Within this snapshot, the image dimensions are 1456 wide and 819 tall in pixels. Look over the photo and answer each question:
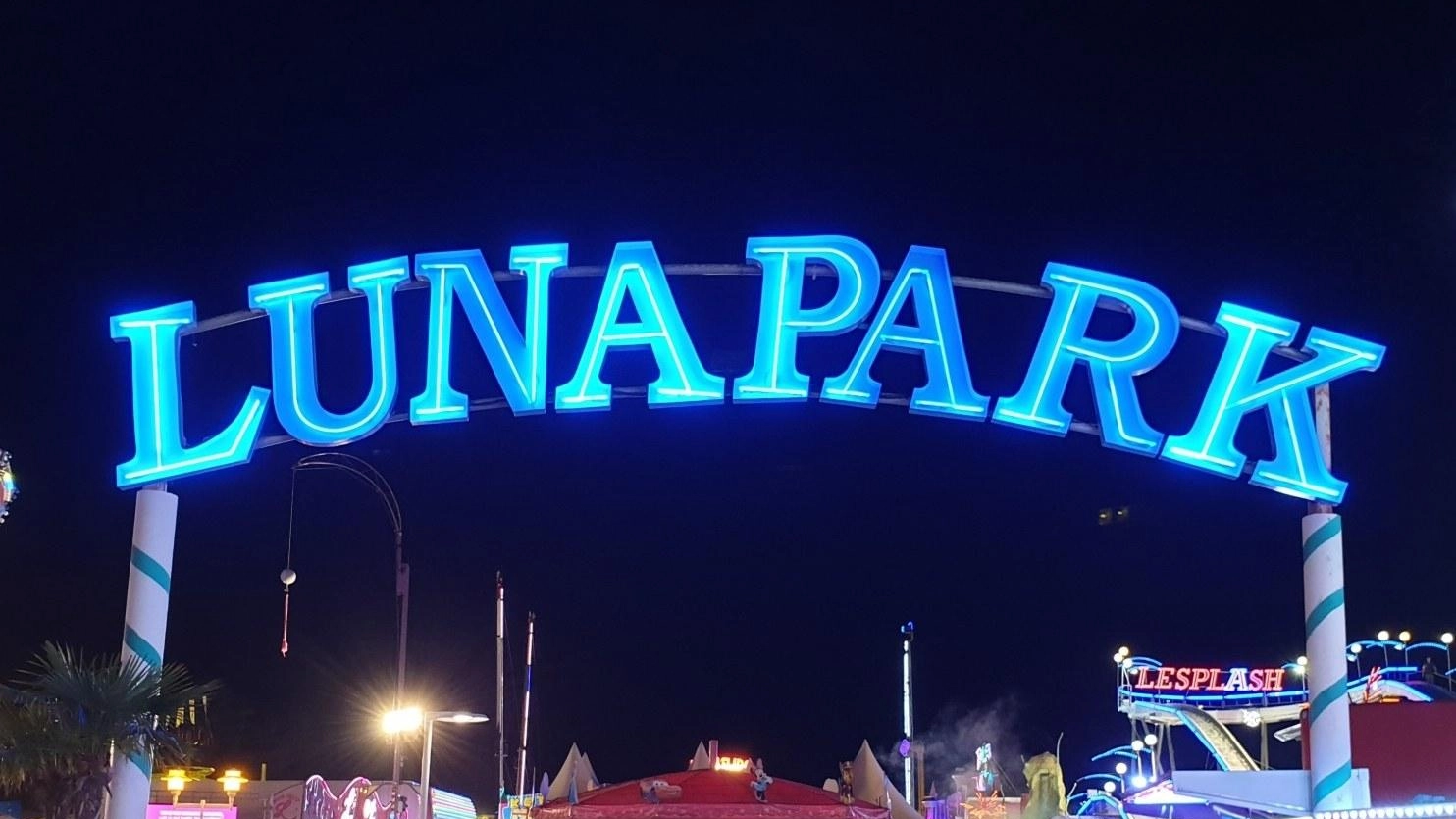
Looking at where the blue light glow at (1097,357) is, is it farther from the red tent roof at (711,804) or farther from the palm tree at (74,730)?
the palm tree at (74,730)

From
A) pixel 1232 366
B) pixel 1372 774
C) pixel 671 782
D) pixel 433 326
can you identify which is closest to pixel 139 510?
pixel 433 326

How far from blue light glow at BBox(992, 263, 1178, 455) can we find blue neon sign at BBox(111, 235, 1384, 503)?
1 cm

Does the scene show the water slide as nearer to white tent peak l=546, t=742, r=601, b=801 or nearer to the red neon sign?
the red neon sign

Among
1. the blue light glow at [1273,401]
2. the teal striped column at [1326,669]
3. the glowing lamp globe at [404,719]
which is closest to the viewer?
the teal striped column at [1326,669]

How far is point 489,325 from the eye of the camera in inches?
543

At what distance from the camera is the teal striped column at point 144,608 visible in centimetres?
1189

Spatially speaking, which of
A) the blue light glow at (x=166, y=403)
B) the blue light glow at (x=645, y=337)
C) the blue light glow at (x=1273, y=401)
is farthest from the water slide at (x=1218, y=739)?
the blue light glow at (x=166, y=403)

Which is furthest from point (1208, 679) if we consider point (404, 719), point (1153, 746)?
point (404, 719)

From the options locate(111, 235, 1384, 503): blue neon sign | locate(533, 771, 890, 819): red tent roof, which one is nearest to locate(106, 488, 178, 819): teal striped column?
locate(111, 235, 1384, 503): blue neon sign

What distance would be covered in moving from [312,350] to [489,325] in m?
1.54

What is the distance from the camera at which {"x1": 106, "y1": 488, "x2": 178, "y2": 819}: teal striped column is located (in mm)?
11891

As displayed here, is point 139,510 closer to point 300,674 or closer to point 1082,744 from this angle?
point 300,674

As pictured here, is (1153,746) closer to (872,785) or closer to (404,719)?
(872,785)

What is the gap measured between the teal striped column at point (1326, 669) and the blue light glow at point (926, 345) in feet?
9.83
